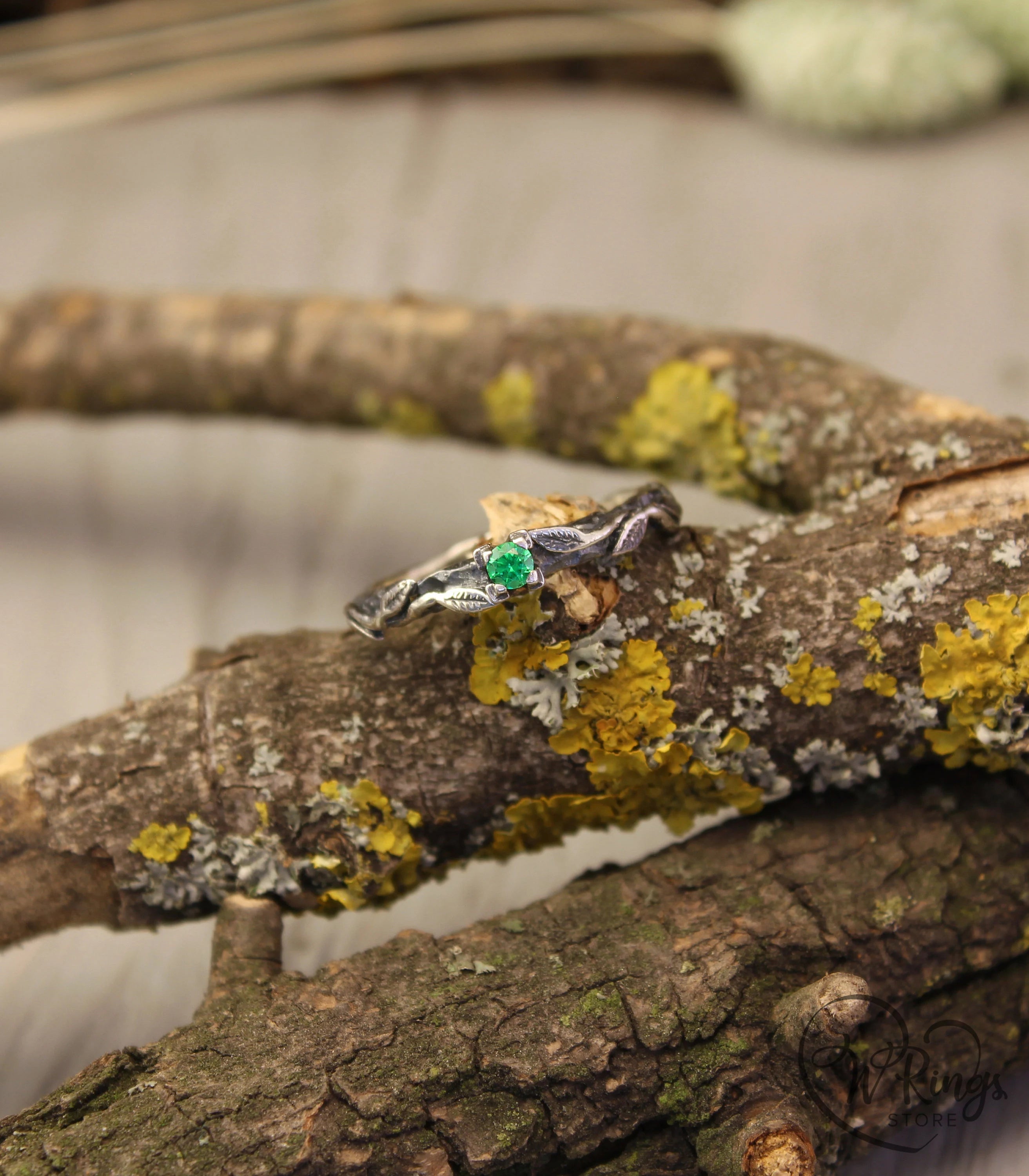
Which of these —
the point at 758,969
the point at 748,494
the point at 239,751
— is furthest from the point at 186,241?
the point at 758,969

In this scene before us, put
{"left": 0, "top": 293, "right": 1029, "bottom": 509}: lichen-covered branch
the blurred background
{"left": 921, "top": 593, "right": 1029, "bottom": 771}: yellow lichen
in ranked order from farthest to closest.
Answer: the blurred background
{"left": 0, "top": 293, "right": 1029, "bottom": 509}: lichen-covered branch
{"left": 921, "top": 593, "right": 1029, "bottom": 771}: yellow lichen

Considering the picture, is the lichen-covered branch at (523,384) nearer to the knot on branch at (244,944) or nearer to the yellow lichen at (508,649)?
the yellow lichen at (508,649)

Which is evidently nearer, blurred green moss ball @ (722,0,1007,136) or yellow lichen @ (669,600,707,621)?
yellow lichen @ (669,600,707,621)

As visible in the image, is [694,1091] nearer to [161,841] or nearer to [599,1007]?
[599,1007]

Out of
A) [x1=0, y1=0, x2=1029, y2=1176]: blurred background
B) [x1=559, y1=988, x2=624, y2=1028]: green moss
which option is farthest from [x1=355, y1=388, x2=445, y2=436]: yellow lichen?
[x1=559, y1=988, x2=624, y2=1028]: green moss

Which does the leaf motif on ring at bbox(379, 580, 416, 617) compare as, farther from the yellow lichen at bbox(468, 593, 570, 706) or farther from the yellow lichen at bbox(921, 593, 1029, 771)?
the yellow lichen at bbox(921, 593, 1029, 771)

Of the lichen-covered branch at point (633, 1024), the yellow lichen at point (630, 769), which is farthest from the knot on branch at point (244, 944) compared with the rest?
the yellow lichen at point (630, 769)

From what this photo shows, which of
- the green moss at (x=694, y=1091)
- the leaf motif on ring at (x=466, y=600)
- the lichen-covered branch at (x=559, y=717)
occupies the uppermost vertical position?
the leaf motif on ring at (x=466, y=600)
